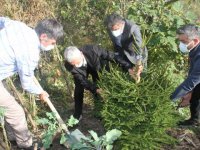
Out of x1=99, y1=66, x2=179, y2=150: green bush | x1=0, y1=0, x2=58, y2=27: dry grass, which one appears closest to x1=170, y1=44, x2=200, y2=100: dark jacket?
x1=99, y1=66, x2=179, y2=150: green bush

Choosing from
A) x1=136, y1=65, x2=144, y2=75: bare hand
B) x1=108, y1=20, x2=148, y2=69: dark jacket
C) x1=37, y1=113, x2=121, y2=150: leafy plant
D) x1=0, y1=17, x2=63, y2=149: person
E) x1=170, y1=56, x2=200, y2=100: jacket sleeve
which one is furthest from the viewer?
x1=108, y1=20, x2=148, y2=69: dark jacket

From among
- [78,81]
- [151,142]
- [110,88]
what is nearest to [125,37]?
[78,81]

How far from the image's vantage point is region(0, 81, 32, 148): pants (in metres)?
4.02

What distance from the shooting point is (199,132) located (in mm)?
4539

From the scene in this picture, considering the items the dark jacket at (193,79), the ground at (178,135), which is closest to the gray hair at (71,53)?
the ground at (178,135)

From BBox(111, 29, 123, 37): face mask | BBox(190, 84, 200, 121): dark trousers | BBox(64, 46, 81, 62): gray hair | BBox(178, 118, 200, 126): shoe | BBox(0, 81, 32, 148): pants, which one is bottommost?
BBox(178, 118, 200, 126): shoe

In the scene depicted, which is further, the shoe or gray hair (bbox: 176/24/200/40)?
the shoe

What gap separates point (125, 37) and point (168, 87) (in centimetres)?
152

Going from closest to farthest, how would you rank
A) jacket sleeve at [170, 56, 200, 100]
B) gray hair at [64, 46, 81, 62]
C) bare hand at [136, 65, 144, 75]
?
bare hand at [136, 65, 144, 75] < jacket sleeve at [170, 56, 200, 100] < gray hair at [64, 46, 81, 62]

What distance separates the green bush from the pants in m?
1.15

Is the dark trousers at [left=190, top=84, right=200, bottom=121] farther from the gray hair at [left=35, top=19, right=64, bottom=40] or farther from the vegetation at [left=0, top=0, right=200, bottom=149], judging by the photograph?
the gray hair at [left=35, top=19, right=64, bottom=40]

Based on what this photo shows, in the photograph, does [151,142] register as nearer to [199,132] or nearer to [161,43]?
[199,132]

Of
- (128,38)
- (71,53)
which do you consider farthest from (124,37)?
(71,53)

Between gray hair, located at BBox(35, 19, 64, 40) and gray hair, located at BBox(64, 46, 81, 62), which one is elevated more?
gray hair, located at BBox(35, 19, 64, 40)
